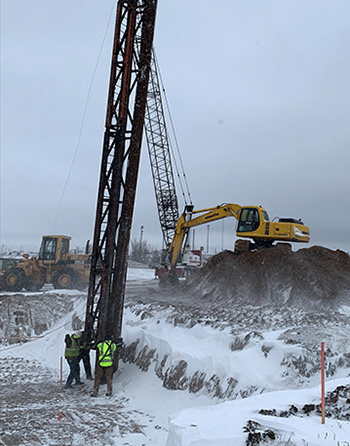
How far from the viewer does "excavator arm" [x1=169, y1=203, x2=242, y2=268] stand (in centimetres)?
2008

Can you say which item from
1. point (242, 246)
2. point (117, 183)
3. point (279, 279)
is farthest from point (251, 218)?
point (117, 183)

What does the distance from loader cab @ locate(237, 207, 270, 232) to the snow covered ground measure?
7.74 meters

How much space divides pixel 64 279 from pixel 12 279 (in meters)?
2.98

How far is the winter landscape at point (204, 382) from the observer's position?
4.76 meters

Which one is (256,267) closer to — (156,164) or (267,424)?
(267,424)

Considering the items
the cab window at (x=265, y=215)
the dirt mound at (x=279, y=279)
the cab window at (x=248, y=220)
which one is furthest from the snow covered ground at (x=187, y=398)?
the cab window at (x=265, y=215)

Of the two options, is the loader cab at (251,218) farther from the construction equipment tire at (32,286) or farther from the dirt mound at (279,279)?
the construction equipment tire at (32,286)

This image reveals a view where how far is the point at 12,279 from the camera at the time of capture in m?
23.8

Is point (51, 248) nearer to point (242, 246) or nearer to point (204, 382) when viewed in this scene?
point (242, 246)

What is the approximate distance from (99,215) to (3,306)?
884 centimetres

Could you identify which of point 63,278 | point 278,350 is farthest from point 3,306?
point 278,350

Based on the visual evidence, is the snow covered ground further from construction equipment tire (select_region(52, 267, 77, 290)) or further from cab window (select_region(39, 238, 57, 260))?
cab window (select_region(39, 238, 57, 260))

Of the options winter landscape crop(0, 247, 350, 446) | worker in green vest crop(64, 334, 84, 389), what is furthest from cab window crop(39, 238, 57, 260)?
worker in green vest crop(64, 334, 84, 389)

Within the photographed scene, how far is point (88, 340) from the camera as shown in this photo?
11.1m
